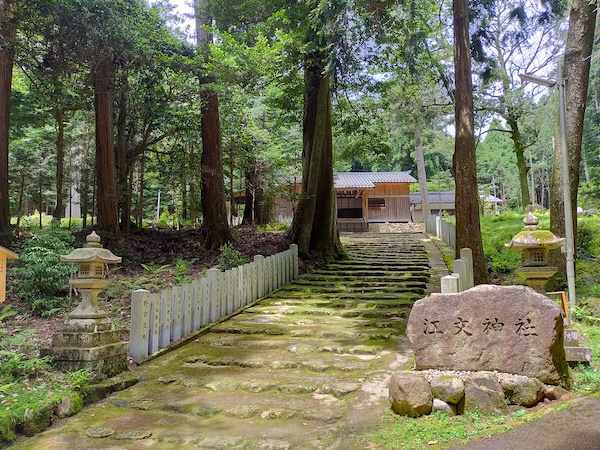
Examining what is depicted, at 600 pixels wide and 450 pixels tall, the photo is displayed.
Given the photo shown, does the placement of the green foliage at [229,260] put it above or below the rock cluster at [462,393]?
above

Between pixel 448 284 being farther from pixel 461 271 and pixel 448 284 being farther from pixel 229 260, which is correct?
pixel 229 260

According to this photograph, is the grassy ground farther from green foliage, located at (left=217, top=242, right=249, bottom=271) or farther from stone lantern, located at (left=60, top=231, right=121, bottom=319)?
green foliage, located at (left=217, top=242, right=249, bottom=271)

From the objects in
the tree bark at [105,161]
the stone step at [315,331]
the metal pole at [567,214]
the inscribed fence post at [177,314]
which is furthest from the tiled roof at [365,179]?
the inscribed fence post at [177,314]

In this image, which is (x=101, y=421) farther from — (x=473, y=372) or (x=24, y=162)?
(x=24, y=162)

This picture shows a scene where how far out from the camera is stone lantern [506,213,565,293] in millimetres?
6277

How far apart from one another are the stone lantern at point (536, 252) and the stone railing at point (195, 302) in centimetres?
485

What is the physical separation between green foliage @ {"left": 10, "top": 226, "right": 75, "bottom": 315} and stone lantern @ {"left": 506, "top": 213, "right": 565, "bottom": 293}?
735 cm

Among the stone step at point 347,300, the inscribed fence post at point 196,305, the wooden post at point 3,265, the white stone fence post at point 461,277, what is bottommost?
the stone step at point 347,300

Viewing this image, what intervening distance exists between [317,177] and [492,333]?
355 inches

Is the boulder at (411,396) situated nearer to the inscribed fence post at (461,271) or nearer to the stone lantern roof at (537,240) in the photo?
the stone lantern roof at (537,240)

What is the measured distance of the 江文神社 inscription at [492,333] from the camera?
4742mm

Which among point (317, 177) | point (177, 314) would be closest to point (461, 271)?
point (177, 314)

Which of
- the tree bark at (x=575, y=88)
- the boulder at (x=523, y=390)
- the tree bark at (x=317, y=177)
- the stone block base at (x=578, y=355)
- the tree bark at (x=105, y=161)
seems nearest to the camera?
the boulder at (x=523, y=390)

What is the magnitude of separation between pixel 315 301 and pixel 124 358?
4512mm
